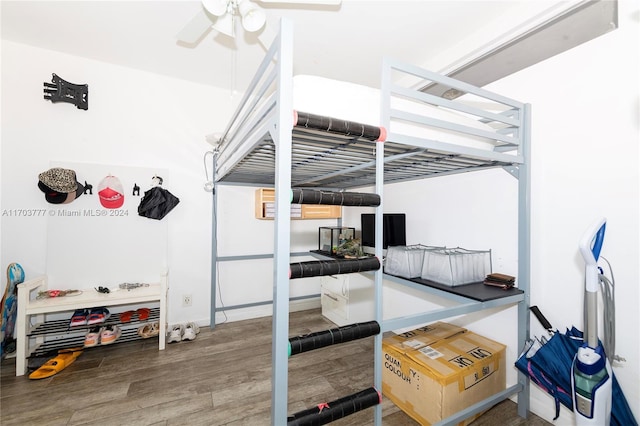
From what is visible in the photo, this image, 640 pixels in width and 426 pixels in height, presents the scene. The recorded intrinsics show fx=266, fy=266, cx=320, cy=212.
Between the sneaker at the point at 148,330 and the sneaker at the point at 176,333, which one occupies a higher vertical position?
the sneaker at the point at 148,330

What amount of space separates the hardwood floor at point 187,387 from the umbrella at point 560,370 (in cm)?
44

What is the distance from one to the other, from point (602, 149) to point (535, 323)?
1088 millimetres

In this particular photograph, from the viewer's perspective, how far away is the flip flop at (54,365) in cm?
200

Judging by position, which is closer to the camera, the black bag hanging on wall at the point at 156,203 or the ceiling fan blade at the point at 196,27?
the ceiling fan blade at the point at 196,27

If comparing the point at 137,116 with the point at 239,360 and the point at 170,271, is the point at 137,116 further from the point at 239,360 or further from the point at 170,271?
the point at 239,360

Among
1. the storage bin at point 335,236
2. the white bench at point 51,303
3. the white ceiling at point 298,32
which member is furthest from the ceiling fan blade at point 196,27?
the storage bin at point 335,236

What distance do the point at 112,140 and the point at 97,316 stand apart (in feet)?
5.46

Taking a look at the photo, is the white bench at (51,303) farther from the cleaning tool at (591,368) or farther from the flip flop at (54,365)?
the cleaning tool at (591,368)

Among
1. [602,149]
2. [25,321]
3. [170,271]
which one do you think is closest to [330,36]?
[602,149]

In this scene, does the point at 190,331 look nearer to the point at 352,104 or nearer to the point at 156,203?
the point at 156,203

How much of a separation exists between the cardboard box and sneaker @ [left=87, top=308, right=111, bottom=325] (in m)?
2.47

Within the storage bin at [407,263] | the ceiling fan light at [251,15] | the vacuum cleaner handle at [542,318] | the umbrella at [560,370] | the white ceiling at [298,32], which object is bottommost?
the umbrella at [560,370]

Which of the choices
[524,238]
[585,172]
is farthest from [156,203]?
[585,172]

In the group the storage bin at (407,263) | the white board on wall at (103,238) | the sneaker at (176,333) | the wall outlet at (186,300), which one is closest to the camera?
the storage bin at (407,263)
